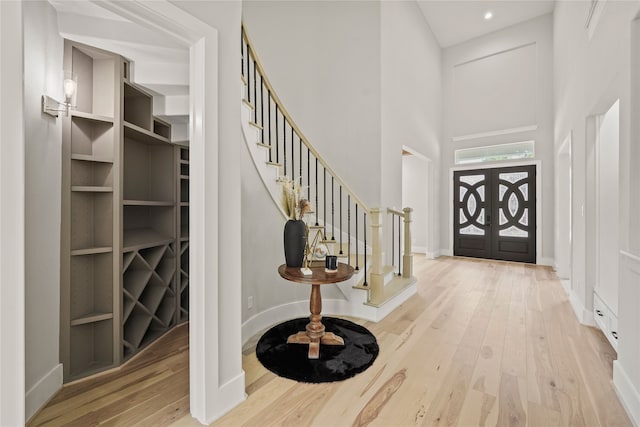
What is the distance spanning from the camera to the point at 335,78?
4293 millimetres

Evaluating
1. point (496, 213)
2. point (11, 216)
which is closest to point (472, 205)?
point (496, 213)

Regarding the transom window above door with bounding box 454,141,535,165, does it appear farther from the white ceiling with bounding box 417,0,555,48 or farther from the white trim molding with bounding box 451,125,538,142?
the white ceiling with bounding box 417,0,555,48

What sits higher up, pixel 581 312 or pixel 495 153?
pixel 495 153

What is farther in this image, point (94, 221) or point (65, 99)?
point (94, 221)

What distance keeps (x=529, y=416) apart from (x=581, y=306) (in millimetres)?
2096

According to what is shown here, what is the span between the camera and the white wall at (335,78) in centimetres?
401

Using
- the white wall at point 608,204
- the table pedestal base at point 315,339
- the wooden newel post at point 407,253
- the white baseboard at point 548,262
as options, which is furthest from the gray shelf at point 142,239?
the white baseboard at point 548,262

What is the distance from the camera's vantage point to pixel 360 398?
1.73m

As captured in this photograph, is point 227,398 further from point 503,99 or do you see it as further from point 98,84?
point 503,99

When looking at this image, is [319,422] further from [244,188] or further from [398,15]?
[398,15]

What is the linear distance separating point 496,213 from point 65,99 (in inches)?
281

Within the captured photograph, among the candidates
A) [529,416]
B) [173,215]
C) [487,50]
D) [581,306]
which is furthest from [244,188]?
[487,50]

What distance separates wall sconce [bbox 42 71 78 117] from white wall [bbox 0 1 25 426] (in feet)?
2.97

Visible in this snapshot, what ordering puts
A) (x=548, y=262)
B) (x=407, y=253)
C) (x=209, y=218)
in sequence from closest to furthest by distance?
(x=209, y=218)
(x=407, y=253)
(x=548, y=262)
